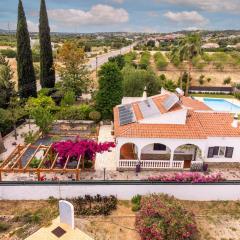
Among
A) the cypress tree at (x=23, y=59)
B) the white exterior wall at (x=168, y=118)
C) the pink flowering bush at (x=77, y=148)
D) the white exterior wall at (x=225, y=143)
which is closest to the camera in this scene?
the pink flowering bush at (x=77, y=148)

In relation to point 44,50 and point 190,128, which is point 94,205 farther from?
point 44,50

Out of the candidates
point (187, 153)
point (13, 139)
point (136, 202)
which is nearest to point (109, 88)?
point (13, 139)

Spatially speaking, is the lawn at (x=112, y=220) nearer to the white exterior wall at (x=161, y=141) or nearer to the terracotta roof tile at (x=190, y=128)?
the white exterior wall at (x=161, y=141)

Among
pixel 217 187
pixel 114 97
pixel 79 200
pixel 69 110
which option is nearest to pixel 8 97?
pixel 69 110

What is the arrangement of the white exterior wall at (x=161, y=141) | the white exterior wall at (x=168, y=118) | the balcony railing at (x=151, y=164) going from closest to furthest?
the white exterior wall at (x=161, y=141)
the balcony railing at (x=151, y=164)
the white exterior wall at (x=168, y=118)

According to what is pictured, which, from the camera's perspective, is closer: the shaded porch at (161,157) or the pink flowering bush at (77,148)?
the pink flowering bush at (77,148)

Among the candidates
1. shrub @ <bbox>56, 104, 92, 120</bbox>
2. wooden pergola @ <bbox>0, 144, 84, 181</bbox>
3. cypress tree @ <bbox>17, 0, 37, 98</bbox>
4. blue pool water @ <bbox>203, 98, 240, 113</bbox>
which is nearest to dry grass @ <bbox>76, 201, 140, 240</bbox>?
wooden pergola @ <bbox>0, 144, 84, 181</bbox>

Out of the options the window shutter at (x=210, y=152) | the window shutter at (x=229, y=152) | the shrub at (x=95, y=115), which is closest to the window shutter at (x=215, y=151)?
the window shutter at (x=210, y=152)
